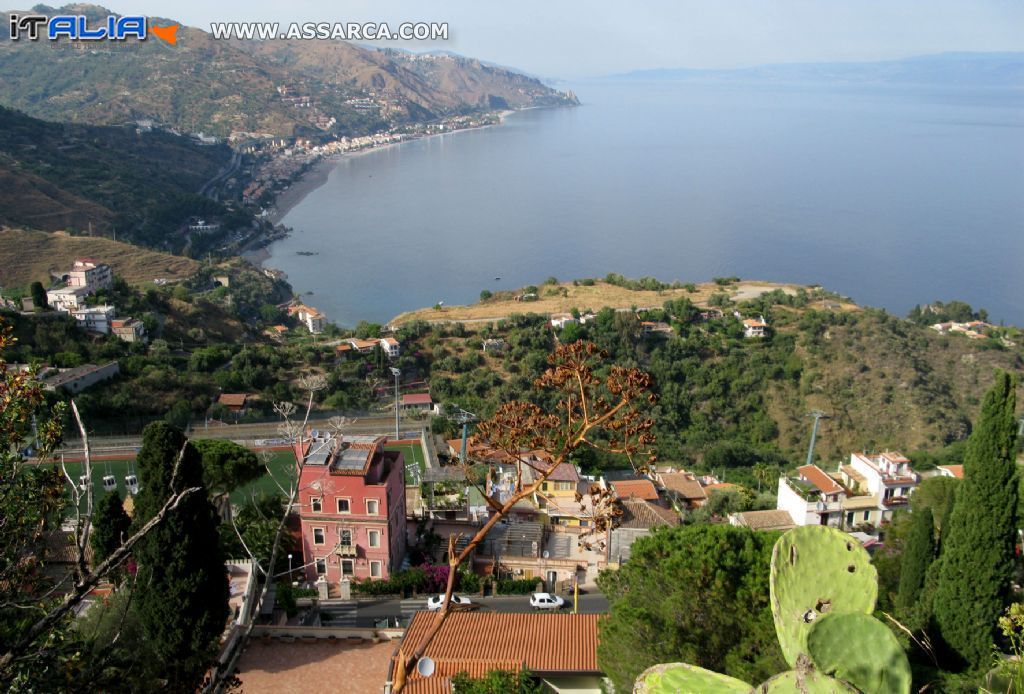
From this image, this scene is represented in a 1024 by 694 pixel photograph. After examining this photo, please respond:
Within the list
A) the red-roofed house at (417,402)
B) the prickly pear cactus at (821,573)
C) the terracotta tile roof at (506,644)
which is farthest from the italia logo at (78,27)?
the prickly pear cactus at (821,573)

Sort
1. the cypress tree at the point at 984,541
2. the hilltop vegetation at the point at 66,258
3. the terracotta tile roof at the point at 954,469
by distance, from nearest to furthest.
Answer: the cypress tree at the point at 984,541
the terracotta tile roof at the point at 954,469
the hilltop vegetation at the point at 66,258

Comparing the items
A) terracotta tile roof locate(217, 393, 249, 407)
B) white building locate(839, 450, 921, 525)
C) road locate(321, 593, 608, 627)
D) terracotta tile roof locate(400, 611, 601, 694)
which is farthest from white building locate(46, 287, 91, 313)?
white building locate(839, 450, 921, 525)

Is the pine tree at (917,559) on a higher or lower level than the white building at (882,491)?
higher

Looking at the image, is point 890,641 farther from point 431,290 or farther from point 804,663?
point 431,290

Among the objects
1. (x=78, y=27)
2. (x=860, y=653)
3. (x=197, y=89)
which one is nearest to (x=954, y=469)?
(x=860, y=653)

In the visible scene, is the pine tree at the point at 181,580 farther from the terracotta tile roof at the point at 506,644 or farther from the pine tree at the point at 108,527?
the pine tree at the point at 108,527

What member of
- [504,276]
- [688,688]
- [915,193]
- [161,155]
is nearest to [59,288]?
[504,276]
